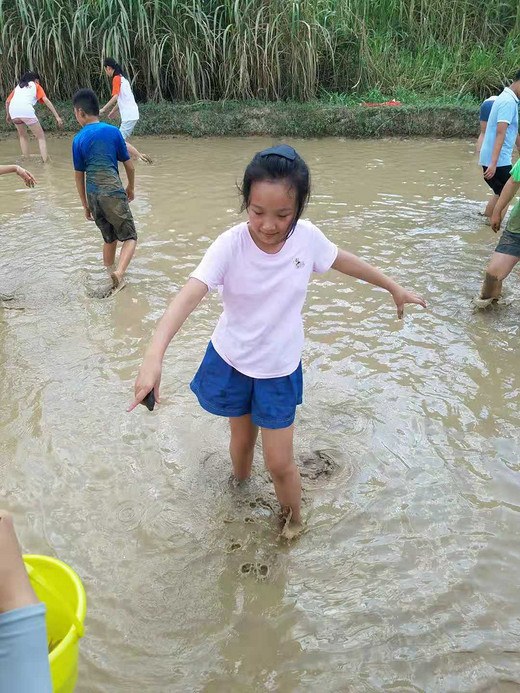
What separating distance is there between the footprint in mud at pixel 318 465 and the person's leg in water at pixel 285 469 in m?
0.35

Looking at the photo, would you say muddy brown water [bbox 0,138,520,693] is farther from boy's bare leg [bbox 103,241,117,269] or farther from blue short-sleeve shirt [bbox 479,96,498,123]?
blue short-sleeve shirt [bbox 479,96,498,123]

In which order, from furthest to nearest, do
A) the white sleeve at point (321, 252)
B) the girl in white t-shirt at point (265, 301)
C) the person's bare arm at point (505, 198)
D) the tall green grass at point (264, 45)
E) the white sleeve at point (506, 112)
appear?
the tall green grass at point (264, 45) → the white sleeve at point (506, 112) → the person's bare arm at point (505, 198) → the white sleeve at point (321, 252) → the girl in white t-shirt at point (265, 301)

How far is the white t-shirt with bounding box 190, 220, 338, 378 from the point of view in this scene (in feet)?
6.33

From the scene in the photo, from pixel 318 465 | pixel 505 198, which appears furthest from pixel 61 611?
pixel 505 198

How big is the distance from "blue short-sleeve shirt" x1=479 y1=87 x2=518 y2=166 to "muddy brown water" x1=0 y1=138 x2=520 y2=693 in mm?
1292

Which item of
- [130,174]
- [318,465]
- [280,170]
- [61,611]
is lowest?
[318,465]

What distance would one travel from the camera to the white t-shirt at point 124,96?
8002mm

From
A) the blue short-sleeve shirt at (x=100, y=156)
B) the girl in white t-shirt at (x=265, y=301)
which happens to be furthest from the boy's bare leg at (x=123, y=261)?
the girl in white t-shirt at (x=265, y=301)

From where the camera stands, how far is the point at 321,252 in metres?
2.08

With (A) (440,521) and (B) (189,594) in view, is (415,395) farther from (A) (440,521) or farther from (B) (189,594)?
(B) (189,594)

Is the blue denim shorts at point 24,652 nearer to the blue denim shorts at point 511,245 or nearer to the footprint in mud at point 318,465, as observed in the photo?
the footprint in mud at point 318,465

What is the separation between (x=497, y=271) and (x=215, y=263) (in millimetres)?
2737

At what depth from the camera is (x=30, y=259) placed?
5.18 metres

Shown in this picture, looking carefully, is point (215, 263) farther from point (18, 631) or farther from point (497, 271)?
point (497, 271)
